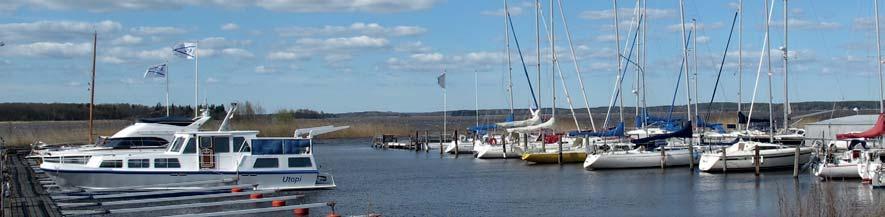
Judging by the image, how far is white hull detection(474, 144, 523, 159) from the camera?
72875 millimetres

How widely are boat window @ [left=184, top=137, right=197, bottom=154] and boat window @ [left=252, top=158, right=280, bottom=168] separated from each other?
218 cm

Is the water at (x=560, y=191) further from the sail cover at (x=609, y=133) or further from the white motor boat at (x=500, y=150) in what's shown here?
the white motor boat at (x=500, y=150)

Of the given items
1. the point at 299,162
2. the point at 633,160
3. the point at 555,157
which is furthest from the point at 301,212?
the point at 555,157

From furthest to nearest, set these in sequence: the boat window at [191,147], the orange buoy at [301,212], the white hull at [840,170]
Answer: the white hull at [840,170] < the boat window at [191,147] < the orange buoy at [301,212]

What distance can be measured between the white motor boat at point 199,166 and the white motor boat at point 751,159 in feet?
68.6

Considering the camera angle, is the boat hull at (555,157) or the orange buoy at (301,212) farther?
the boat hull at (555,157)

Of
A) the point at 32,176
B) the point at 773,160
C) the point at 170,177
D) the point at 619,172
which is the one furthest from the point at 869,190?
the point at 32,176

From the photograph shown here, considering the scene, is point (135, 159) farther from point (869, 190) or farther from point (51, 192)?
point (869, 190)

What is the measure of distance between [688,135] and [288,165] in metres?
25.1

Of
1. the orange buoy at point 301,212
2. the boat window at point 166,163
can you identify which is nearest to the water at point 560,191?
the orange buoy at point 301,212

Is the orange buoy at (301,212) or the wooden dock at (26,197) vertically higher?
the wooden dock at (26,197)

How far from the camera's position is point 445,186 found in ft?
165

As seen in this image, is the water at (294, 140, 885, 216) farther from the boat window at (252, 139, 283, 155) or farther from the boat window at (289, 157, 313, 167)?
the boat window at (252, 139, 283, 155)

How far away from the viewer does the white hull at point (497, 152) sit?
72.9 metres
